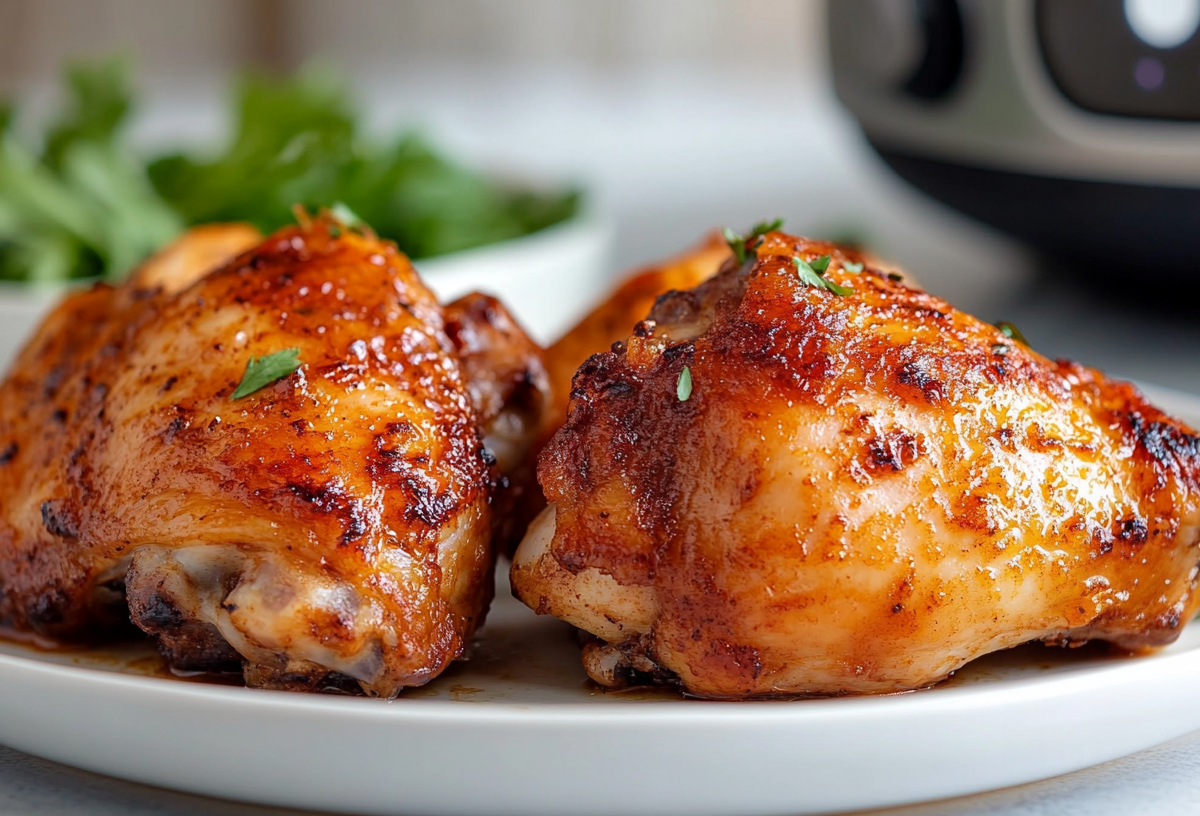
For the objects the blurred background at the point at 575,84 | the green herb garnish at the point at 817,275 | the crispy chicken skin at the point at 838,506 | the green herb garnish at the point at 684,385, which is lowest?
the blurred background at the point at 575,84

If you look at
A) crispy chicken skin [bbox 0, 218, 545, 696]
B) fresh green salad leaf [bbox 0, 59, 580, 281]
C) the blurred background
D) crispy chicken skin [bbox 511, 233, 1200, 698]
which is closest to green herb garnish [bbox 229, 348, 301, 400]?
crispy chicken skin [bbox 0, 218, 545, 696]

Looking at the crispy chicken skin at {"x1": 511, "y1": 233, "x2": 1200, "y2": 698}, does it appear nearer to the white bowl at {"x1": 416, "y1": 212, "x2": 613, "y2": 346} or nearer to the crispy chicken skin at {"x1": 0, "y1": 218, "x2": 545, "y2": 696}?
the crispy chicken skin at {"x1": 0, "y1": 218, "x2": 545, "y2": 696}

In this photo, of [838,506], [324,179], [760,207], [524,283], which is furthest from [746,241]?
[760,207]

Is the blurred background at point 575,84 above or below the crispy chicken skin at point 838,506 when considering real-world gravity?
below

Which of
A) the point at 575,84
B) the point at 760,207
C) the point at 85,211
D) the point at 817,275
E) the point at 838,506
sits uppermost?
the point at 817,275

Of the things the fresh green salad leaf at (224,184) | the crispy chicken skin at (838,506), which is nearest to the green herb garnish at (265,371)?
the crispy chicken skin at (838,506)

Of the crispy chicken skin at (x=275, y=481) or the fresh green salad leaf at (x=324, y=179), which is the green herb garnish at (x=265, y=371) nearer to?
the crispy chicken skin at (x=275, y=481)

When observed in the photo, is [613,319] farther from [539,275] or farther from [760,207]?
[760,207]

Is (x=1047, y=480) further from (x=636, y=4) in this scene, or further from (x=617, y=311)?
(x=636, y=4)
